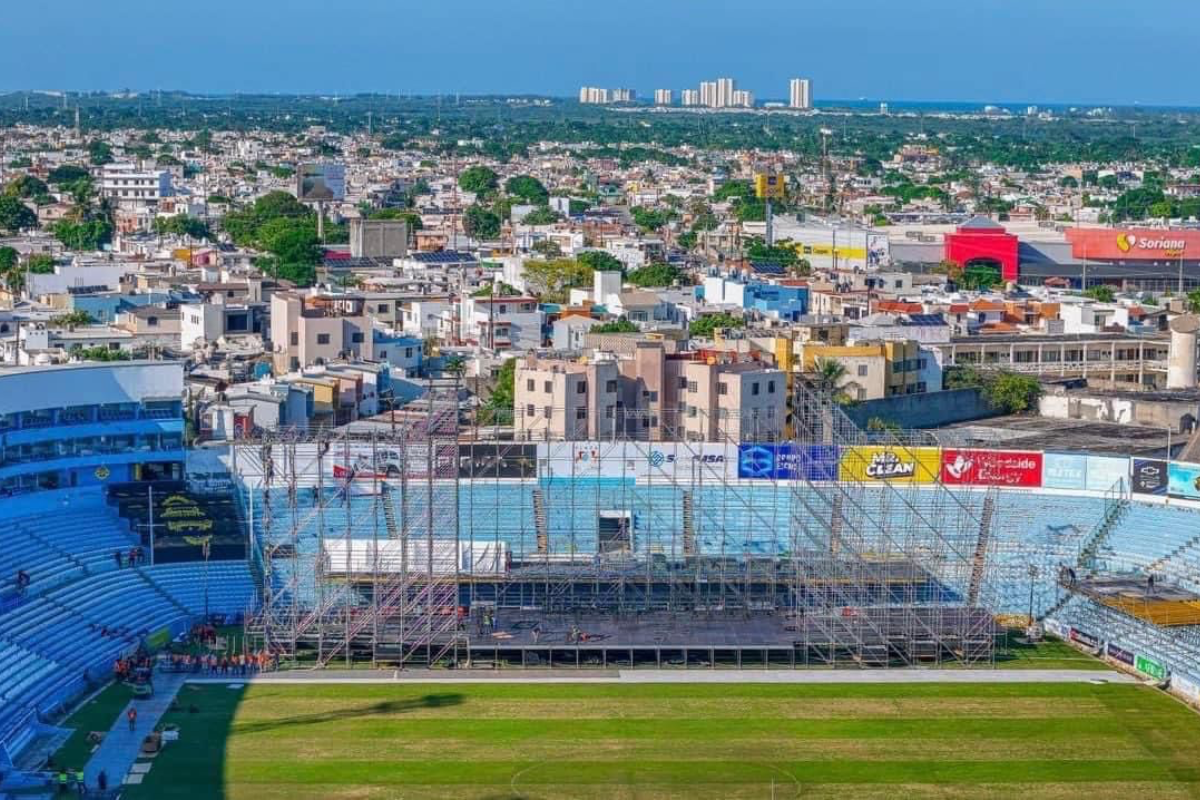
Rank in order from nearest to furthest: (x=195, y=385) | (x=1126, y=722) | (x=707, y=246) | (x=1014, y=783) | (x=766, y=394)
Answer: (x=1014, y=783), (x=1126, y=722), (x=766, y=394), (x=195, y=385), (x=707, y=246)

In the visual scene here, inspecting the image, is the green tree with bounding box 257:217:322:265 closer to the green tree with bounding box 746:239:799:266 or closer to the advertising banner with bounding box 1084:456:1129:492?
the green tree with bounding box 746:239:799:266

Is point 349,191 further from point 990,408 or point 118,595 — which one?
point 118,595

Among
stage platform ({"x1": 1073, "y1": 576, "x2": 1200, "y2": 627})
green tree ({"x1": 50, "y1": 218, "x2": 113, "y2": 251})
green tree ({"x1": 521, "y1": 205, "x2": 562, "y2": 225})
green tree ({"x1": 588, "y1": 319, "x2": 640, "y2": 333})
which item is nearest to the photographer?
stage platform ({"x1": 1073, "y1": 576, "x2": 1200, "y2": 627})

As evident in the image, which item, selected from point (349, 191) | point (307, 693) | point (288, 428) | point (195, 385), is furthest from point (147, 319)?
point (349, 191)

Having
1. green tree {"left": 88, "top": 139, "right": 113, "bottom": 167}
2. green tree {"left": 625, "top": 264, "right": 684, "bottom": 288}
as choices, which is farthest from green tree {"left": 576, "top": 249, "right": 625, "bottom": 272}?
green tree {"left": 88, "top": 139, "right": 113, "bottom": 167}

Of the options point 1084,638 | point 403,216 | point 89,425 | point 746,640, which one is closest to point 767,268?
point 403,216

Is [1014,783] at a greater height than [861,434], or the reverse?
[861,434]
